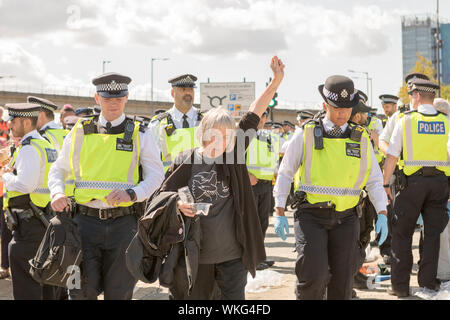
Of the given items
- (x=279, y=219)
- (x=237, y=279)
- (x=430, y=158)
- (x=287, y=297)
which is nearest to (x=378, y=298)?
(x=287, y=297)

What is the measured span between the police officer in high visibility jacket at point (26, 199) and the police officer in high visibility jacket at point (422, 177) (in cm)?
387

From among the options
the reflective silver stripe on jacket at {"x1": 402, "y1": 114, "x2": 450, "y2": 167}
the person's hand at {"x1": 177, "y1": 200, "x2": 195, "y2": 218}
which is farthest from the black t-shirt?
the reflective silver stripe on jacket at {"x1": 402, "y1": 114, "x2": 450, "y2": 167}

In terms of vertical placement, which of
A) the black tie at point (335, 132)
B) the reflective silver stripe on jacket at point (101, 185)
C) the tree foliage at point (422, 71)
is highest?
the tree foliage at point (422, 71)

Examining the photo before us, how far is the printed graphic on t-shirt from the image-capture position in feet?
15.6

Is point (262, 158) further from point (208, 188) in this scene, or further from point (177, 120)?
point (208, 188)

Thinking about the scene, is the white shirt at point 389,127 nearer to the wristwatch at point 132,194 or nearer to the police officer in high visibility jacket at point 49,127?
the police officer in high visibility jacket at point 49,127

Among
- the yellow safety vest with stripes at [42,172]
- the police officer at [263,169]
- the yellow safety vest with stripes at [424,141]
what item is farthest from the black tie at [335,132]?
the police officer at [263,169]

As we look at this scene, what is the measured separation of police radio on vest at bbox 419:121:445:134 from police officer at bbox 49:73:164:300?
367 centimetres

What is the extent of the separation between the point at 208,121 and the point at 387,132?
3862 mm

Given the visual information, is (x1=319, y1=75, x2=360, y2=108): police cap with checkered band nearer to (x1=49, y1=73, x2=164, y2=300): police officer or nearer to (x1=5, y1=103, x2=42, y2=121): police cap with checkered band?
(x1=49, y1=73, x2=164, y2=300): police officer

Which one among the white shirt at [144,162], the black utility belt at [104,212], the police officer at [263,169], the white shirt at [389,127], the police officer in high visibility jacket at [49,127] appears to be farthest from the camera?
the police officer at [263,169]

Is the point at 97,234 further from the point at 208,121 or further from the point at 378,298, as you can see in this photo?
the point at 378,298

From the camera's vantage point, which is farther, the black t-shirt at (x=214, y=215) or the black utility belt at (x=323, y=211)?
the black utility belt at (x=323, y=211)

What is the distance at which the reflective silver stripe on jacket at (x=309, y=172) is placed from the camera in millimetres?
5551
